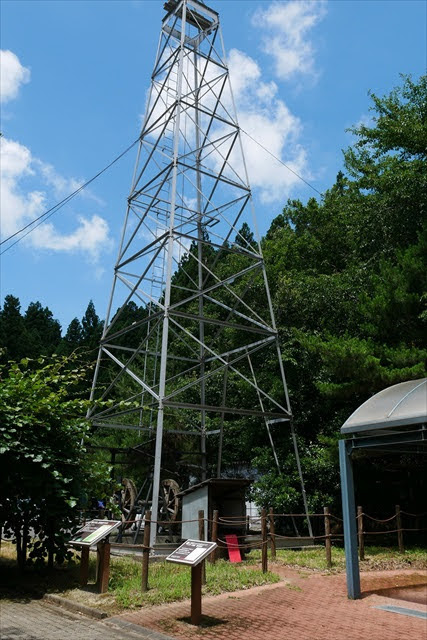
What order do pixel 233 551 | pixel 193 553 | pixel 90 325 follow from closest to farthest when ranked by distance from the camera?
pixel 193 553 → pixel 233 551 → pixel 90 325

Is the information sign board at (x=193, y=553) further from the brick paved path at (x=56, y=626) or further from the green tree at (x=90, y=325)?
the green tree at (x=90, y=325)

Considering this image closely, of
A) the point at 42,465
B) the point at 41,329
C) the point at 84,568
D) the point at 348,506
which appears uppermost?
the point at 41,329

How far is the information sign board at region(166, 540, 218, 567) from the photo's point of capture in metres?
6.67

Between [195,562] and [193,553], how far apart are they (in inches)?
11.6

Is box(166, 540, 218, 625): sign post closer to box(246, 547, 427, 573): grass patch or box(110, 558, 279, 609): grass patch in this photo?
box(110, 558, 279, 609): grass patch

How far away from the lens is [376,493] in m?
16.3

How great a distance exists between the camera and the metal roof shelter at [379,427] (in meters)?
7.74

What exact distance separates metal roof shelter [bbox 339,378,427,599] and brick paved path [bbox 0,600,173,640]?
11.1 feet

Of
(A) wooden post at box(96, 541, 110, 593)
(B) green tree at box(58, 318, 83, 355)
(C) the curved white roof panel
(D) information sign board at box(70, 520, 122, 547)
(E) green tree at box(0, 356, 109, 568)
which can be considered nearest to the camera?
(C) the curved white roof panel

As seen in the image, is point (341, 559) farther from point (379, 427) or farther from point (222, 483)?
point (379, 427)

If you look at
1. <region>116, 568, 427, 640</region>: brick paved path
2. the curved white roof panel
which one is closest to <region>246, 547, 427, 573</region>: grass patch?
<region>116, 568, 427, 640</region>: brick paved path

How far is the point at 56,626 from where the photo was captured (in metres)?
6.68

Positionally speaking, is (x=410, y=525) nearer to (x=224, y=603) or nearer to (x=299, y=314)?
(x=299, y=314)

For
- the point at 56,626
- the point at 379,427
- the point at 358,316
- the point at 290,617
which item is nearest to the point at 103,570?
the point at 56,626
